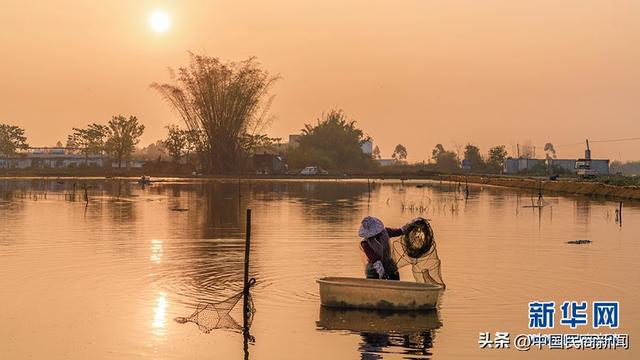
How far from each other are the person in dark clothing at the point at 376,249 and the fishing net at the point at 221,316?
111 inches

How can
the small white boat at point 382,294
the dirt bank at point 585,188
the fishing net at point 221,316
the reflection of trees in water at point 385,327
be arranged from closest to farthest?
the reflection of trees in water at point 385,327 → the fishing net at point 221,316 → the small white boat at point 382,294 → the dirt bank at point 585,188

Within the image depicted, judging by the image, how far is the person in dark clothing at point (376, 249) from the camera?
22.3 m

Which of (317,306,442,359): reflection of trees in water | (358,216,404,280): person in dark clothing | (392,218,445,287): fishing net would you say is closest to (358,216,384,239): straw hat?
(358,216,404,280): person in dark clothing

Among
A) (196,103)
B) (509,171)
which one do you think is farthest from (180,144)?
(509,171)

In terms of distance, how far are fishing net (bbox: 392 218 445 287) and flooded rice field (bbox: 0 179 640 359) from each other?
0.95 meters

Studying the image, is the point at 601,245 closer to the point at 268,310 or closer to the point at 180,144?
the point at 268,310

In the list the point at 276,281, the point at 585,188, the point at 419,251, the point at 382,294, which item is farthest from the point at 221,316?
the point at 585,188

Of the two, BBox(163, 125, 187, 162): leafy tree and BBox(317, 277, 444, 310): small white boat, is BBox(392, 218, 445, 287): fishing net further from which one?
BBox(163, 125, 187, 162): leafy tree

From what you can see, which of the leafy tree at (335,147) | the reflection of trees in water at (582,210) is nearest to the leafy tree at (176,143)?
the leafy tree at (335,147)

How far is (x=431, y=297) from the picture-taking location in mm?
21719

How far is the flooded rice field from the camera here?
19.2 m

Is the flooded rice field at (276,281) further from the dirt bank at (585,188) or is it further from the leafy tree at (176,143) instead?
the leafy tree at (176,143)

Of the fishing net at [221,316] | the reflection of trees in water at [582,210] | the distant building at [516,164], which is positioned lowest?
the fishing net at [221,316]

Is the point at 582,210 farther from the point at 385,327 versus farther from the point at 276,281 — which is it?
the point at 385,327
